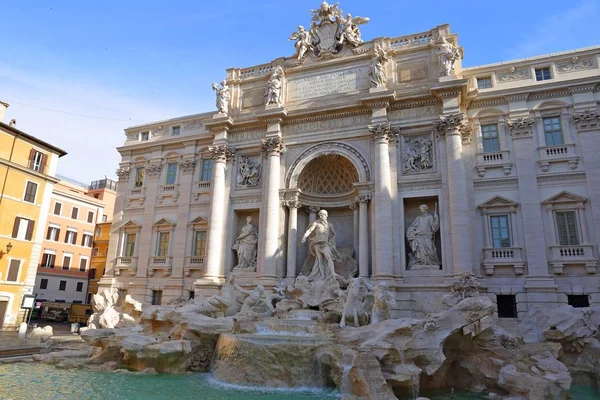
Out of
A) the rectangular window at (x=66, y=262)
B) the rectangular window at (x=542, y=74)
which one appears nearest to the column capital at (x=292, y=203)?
the rectangular window at (x=542, y=74)

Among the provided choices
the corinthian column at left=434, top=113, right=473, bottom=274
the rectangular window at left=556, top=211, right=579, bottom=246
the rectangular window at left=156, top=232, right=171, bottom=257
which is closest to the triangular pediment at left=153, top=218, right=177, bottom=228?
the rectangular window at left=156, top=232, right=171, bottom=257

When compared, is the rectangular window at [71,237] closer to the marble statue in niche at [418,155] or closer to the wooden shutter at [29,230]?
the wooden shutter at [29,230]

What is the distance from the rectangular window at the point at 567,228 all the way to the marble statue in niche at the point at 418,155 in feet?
18.1

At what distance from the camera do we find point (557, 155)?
17438mm

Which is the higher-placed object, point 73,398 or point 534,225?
point 534,225

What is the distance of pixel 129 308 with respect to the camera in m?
21.6

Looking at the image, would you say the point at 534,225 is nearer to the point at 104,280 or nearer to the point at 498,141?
the point at 498,141

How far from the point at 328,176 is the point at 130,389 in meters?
14.1

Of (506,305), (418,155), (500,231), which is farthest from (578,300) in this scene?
(418,155)

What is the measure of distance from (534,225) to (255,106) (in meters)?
14.8


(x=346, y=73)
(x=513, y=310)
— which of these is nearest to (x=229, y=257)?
(x=346, y=73)

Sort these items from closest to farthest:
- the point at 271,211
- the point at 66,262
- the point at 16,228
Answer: the point at 271,211 → the point at 16,228 → the point at 66,262

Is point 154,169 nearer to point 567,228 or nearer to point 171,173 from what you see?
point 171,173

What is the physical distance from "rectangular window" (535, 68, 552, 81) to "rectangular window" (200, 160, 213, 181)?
17.0 metres
